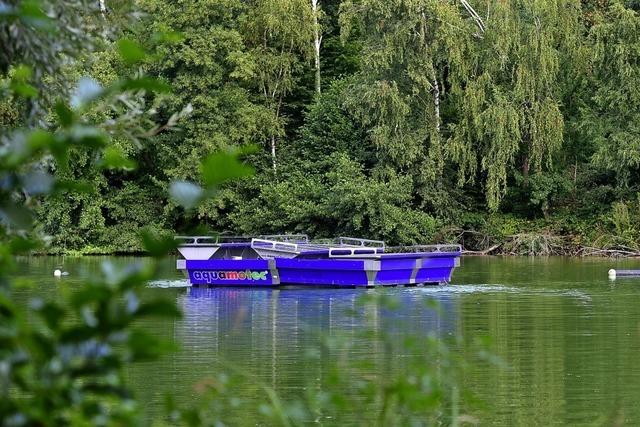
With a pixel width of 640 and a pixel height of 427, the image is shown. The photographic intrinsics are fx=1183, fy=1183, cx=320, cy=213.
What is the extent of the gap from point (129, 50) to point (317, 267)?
22900mm

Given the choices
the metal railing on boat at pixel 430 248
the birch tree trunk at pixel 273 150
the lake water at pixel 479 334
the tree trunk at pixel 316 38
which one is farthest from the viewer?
the birch tree trunk at pixel 273 150

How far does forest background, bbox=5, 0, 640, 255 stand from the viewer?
36500 millimetres

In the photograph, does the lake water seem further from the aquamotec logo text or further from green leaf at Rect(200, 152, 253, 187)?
green leaf at Rect(200, 152, 253, 187)

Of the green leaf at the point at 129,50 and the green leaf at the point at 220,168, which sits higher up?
the green leaf at the point at 129,50

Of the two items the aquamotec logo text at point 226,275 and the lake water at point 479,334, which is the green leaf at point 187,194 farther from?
the aquamotec logo text at point 226,275

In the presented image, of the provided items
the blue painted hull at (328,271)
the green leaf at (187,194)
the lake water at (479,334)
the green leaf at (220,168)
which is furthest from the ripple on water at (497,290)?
the green leaf at (220,168)

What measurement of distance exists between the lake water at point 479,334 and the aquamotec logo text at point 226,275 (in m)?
0.36

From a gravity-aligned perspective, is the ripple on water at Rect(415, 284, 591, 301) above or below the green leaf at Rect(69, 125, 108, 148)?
below

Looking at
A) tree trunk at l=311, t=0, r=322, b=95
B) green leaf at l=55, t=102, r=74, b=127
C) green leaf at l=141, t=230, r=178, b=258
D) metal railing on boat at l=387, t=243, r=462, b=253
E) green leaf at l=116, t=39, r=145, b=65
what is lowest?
metal railing on boat at l=387, t=243, r=462, b=253

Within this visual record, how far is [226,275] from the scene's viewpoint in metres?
26.3

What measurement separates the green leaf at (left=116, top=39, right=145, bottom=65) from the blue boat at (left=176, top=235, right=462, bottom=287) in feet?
72.3

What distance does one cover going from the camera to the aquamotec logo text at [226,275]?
2595 cm

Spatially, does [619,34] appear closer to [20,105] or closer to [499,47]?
[499,47]

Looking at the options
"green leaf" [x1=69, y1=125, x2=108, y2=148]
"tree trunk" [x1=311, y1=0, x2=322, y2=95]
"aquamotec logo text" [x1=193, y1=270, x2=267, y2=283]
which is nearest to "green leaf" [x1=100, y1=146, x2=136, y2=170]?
"green leaf" [x1=69, y1=125, x2=108, y2=148]
